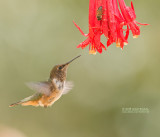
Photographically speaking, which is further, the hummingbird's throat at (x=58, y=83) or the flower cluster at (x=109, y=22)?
the hummingbird's throat at (x=58, y=83)

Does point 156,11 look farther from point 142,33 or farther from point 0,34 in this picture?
point 0,34

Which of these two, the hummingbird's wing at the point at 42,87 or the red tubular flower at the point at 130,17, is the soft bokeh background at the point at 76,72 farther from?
the red tubular flower at the point at 130,17

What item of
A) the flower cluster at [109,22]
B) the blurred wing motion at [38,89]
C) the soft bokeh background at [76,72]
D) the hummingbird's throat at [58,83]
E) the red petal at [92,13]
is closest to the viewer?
the flower cluster at [109,22]

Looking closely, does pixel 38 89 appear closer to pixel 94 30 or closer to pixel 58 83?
pixel 58 83

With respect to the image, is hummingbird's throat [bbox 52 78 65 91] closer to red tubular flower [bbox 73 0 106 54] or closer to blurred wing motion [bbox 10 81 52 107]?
blurred wing motion [bbox 10 81 52 107]

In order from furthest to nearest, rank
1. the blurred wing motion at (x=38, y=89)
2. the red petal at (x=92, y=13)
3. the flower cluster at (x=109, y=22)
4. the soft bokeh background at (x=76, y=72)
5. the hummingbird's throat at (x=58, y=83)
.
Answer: the soft bokeh background at (x=76, y=72) < the hummingbird's throat at (x=58, y=83) < the blurred wing motion at (x=38, y=89) < the red petal at (x=92, y=13) < the flower cluster at (x=109, y=22)

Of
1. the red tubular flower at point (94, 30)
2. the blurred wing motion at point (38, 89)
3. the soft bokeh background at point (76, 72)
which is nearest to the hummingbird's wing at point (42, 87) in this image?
the blurred wing motion at point (38, 89)
